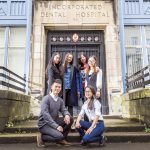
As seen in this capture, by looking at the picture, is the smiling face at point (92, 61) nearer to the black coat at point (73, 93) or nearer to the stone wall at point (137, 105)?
the black coat at point (73, 93)

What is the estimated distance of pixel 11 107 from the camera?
729cm

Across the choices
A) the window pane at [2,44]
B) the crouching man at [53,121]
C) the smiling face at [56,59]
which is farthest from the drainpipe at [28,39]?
the crouching man at [53,121]

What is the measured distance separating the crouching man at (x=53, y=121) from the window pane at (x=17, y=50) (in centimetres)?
549

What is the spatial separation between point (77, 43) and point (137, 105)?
174 inches

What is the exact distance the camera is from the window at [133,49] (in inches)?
424

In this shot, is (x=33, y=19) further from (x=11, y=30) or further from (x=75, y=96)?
(x=75, y=96)

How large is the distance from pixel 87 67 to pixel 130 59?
4655mm

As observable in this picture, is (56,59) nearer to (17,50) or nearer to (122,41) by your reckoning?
(122,41)

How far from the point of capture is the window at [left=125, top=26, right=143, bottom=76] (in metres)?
10.8

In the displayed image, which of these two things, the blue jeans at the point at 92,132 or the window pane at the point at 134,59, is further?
the window pane at the point at 134,59

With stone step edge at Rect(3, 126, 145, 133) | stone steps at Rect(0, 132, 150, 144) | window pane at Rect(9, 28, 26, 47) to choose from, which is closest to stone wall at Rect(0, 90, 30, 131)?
stone step edge at Rect(3, 126, 145, 133)

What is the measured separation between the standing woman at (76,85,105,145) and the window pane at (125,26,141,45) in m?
5.81

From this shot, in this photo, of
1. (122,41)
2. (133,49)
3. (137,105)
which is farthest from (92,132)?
(133,49)

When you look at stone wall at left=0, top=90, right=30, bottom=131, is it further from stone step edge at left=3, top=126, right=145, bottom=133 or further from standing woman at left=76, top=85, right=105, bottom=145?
standing woman at left=76, top=85, right=105, bottom=145
